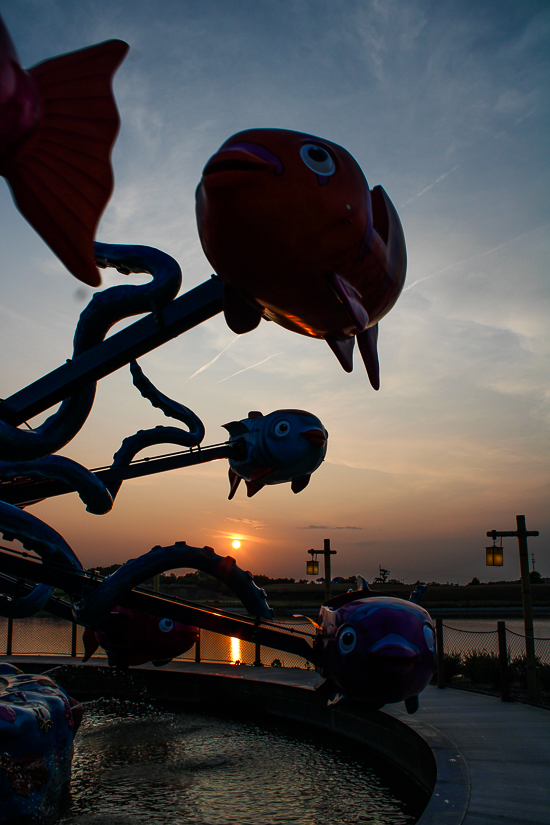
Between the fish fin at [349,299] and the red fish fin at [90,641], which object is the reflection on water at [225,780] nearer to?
the red fish fin at [90,641]

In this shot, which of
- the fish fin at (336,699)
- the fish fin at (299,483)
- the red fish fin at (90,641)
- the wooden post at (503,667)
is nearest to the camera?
the fish fin at (336,699)

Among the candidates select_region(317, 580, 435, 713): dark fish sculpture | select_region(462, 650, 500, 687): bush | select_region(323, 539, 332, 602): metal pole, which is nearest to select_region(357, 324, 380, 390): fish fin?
select_region(317, 580, 435, 713): dark fish sculpture

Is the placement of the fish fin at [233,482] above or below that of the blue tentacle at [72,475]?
above

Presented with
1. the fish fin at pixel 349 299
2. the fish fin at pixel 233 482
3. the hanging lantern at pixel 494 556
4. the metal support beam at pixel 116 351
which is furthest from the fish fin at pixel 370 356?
the hanging lantern at pixel 494 556

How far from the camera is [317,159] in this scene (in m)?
3.66

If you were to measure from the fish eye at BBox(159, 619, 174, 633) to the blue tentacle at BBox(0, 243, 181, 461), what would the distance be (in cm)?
301

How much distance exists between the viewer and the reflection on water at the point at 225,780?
22.3 ft

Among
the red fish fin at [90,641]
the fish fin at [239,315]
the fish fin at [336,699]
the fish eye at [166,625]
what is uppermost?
the fish fin at [239,315]

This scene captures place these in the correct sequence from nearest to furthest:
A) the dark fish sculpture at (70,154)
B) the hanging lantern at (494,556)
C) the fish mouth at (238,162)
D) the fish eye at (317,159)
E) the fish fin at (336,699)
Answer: the dark fish sculpture at (70,154) → the fish mouth at (238,162) → the fish eye at (317,159) → the fish fin at (336,699) → the hanging lantern at (494,556)

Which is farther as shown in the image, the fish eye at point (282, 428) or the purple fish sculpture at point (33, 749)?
the fish eye at point (282, 428)

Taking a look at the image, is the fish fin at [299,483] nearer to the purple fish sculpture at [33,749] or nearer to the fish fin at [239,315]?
the purple fish sculpture at [33,749]

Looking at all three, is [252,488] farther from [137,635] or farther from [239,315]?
[239,315]

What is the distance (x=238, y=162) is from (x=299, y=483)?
7235 millimetres

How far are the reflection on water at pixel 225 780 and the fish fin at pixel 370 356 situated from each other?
5298 mm
